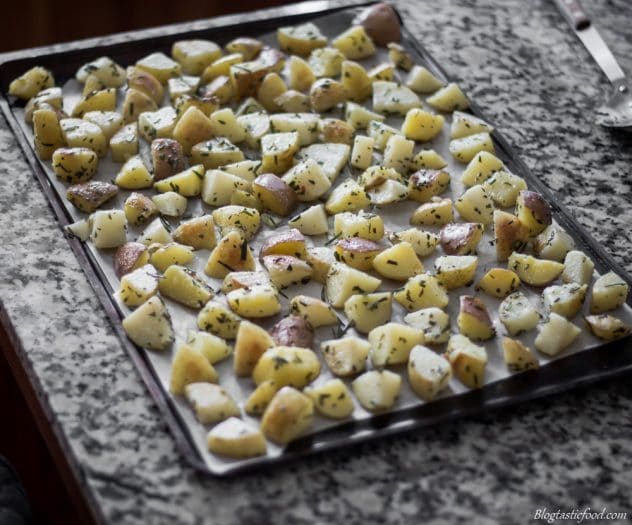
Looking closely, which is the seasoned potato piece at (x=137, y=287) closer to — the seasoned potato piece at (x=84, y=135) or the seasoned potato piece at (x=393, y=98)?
the seasoned potato piece at (x=84, y=135)

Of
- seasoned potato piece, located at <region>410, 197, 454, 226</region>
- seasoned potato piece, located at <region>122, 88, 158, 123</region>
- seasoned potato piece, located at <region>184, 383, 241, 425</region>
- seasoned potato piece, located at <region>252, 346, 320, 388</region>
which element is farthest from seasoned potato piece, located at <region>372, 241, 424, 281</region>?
seasoned potato piece, located at <region>122, 88, 158, 123</region>

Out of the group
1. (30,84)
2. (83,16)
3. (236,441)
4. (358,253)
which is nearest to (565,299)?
(358,253)

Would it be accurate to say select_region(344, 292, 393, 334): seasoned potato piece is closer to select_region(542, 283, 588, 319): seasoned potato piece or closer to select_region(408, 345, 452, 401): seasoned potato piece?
select_region(408, 345, 452, 401): seasoned potato piece

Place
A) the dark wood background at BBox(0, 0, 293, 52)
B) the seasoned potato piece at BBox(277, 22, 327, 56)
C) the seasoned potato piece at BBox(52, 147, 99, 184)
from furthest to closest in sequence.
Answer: the dark wood background at BBox(0, 0, 293, 52) → the seasoned potato piece at BBox(277, 22, 327, 56) → the seasoned potato piece at BBox(52, 147, 99, 184)

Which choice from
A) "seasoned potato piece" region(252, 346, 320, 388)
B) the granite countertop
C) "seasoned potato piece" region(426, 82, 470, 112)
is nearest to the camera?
the granite countertop

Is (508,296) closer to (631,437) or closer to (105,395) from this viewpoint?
(631,437)

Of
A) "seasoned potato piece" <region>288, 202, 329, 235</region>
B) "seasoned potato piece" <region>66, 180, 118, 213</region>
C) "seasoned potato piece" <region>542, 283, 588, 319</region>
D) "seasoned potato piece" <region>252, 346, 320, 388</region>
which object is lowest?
"seasoned potato piece" <region>542, 283, 588, 319</region>

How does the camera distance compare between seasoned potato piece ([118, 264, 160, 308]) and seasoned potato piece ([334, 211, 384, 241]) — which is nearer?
seasoned potato piece ([118, 264, 160, 308])

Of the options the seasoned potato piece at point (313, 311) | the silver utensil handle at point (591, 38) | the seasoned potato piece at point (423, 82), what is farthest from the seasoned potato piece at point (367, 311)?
the silver utensil handle at point (591, 38)
